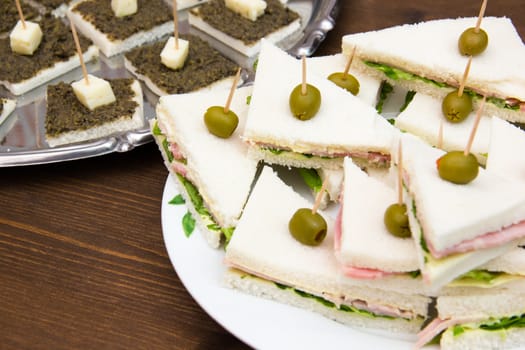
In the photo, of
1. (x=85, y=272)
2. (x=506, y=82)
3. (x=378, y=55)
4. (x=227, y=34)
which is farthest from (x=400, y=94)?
(x=85, y=272)

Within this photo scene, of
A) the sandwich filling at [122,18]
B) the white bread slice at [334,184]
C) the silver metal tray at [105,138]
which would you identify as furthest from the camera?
the sandwich filling at [122,18]

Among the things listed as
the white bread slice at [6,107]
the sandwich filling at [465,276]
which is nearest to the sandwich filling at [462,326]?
the sandwich filling at [465,276]

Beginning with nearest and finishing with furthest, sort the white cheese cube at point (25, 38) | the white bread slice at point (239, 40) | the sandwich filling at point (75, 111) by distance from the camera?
the sandwich filling at point (75, 111) → the white cheese cube at point (25, 38) → the white bread slice at point (239, 40)

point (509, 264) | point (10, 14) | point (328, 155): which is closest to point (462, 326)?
point (509, 264)

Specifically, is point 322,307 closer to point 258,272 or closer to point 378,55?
point 258,272

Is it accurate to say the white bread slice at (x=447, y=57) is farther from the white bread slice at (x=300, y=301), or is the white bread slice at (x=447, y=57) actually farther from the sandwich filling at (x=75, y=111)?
the white bread slice at (x=300, y=301)

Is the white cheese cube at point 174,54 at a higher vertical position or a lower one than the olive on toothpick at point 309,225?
lower

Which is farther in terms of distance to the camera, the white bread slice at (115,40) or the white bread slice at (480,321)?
the white bread slice at (115,40)
